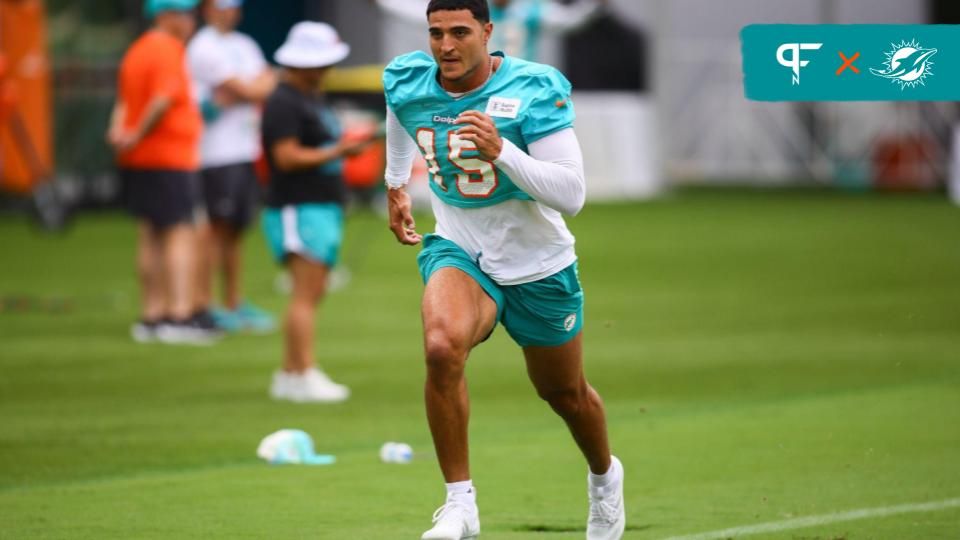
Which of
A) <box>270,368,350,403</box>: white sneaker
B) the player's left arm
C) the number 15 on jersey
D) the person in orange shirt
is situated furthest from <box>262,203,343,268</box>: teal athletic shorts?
the player's left arm

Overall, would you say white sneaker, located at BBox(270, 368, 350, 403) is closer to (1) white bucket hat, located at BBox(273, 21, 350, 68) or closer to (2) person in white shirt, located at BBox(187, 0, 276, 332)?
(1) white bucket hat, located at BBox(273, 21, 350, 68)

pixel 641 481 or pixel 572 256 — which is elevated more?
pixel 572 256

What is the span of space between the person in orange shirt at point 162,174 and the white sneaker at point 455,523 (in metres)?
7.93

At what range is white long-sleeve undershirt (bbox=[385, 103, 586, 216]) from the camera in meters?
6.34

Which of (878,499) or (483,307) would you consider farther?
(878,499)

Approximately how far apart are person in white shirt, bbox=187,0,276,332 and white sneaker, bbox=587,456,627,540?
320 inches

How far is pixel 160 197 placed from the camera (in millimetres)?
14109

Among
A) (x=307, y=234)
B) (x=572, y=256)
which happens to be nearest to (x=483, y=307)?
(x=572, y=256)

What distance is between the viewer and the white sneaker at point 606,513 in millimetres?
6938

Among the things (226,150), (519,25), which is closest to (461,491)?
(226,150)

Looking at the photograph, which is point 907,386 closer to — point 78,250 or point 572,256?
point 572,256

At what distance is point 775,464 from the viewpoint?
8891mm

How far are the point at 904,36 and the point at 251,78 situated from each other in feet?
29.5

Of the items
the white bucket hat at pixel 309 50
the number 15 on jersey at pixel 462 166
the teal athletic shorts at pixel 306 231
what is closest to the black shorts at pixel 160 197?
the teal athletic shorts at pixel 306 231
